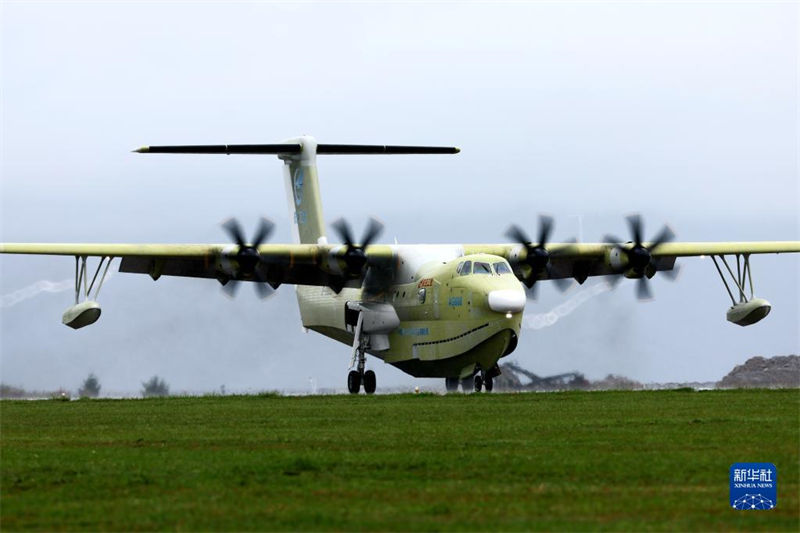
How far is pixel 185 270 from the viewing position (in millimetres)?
41969

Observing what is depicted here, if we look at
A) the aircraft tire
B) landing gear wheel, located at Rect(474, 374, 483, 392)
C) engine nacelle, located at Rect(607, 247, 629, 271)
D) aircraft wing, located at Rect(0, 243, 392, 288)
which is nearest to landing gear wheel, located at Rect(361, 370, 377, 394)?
the aircraft tire

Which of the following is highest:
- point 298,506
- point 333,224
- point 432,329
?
point 333,224

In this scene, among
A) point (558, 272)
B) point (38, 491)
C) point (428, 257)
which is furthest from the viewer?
point (558, 272)

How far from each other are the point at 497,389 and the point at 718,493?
29.7 metres

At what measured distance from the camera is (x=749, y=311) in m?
42.3

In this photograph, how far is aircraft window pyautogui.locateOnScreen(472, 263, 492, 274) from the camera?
3984 centimetres

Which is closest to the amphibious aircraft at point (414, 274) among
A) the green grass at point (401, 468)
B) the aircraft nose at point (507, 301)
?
the aircraft nose at point (507, 301)

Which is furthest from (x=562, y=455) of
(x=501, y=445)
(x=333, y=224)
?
(x=333, y=224)

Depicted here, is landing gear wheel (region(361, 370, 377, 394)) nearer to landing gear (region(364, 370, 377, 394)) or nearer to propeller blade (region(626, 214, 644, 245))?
landing gear (region(364, 370, 377, 394))

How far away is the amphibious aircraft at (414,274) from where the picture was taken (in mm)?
39344

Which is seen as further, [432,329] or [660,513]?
[432,329]

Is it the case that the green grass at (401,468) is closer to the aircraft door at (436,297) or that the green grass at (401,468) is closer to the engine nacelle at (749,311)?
the aircraft door at (436,297)

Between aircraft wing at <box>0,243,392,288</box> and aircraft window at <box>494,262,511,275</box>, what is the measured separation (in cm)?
452

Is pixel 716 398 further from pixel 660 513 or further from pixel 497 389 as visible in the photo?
pixel 660 513
